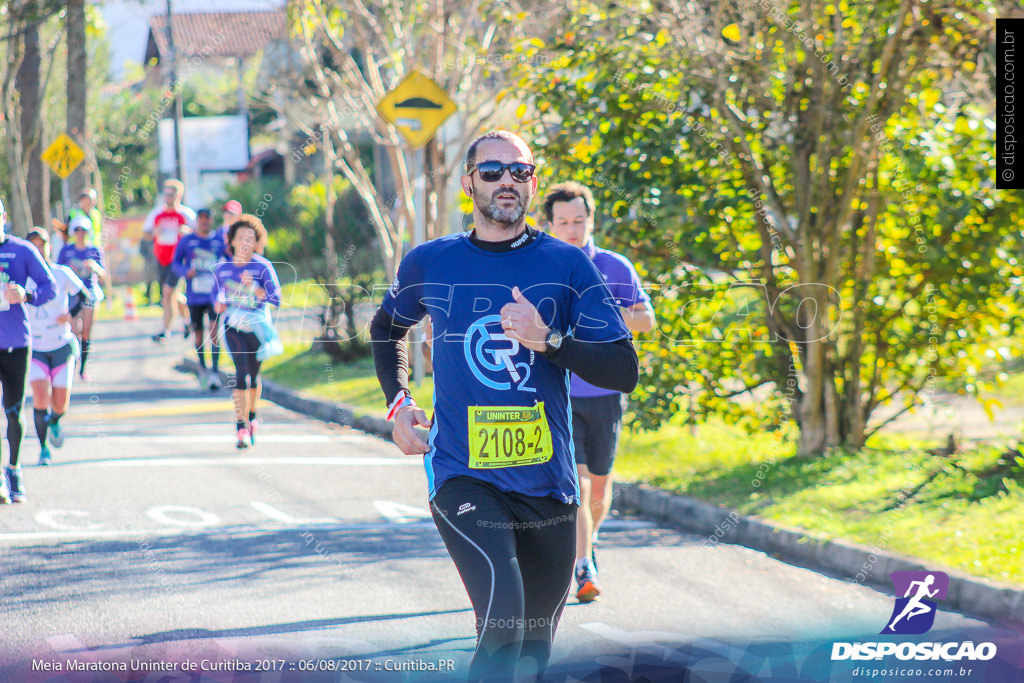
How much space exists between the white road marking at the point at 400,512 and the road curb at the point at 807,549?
153 centimetres

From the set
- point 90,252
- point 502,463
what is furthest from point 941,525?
point 90,252

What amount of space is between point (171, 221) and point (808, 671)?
12.3 m

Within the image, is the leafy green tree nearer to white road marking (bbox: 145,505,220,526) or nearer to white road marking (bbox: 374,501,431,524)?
white road marking (bbox: 374,501,431,524)

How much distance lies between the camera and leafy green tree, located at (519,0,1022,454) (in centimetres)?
880

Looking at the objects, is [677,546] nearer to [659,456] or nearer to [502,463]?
[659,456]

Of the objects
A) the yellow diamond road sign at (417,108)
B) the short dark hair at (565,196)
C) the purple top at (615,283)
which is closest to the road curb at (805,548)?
the purple top at (615,283)

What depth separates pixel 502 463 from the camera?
3.67 m

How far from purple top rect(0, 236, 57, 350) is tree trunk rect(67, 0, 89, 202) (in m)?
13.9

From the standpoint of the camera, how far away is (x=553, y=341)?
3.54m

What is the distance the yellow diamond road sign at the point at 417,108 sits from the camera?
472 inches

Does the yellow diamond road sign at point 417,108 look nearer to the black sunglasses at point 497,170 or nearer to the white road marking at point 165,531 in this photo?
the white road marking at point 165,531

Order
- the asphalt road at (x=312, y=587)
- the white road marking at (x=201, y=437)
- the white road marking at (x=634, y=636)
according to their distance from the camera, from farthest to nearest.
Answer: the white road marking at (x=201, y=437) → the white road marking at (x=634, y=636) → the asphalt road at (x=312, y=587)

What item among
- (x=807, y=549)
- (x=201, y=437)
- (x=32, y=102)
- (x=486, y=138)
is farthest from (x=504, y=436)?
(x=32, y=102)

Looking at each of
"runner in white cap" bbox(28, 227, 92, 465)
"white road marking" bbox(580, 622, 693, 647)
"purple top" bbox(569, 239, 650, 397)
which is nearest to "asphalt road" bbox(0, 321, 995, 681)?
"white road marking" bbox(580, 622, 693, 647)
